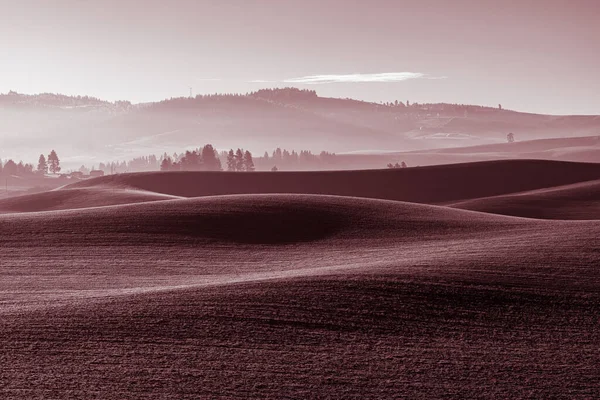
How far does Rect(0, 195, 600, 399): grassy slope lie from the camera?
14.3 m

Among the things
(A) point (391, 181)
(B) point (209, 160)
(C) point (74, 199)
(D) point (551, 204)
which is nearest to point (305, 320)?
(D) point (551, 204)

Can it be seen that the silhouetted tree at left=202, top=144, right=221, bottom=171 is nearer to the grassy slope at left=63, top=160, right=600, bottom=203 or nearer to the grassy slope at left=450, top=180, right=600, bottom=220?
the grassy slope at left=63, top=160, right=600, bottom=203

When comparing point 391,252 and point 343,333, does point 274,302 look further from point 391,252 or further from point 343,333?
point 391,252

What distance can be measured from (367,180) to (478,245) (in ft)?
212

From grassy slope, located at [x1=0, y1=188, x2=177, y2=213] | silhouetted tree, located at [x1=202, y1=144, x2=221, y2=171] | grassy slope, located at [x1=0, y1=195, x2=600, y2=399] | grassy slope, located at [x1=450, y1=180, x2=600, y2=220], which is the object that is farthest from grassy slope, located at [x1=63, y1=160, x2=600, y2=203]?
silhouetted tree, located at [x1=202, y1=144, x2=221, y2=171]

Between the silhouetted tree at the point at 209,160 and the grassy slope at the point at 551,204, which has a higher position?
the silhouetted tree at the point at 209,160

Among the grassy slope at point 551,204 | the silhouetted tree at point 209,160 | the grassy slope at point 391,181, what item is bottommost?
the grassy slope at point 551,204

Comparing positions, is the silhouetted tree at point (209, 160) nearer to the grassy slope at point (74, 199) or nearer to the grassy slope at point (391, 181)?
the grassy slope at point (391, 181)

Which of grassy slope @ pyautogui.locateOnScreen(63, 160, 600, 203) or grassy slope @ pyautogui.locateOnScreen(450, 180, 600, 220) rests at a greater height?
grassy slope @ pyautogui.locateOnScreen(63, 160, 600, 203)

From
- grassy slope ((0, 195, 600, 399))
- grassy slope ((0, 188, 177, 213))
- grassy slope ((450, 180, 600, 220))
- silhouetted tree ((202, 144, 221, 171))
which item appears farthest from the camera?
silhouetted tree ((202, 144, 221, 171))

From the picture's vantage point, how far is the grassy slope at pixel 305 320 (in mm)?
14273

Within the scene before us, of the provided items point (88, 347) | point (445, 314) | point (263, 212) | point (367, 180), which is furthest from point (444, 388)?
point (367, 180)

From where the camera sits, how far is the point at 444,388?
46.2 ft

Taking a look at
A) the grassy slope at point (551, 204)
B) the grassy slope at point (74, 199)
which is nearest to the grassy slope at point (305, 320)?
the grassy slope at point (551, 204)
